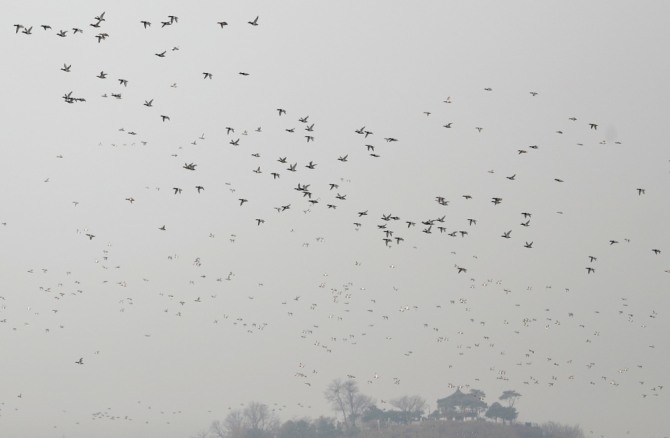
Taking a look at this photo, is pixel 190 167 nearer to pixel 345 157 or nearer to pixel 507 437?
pixel 345 157

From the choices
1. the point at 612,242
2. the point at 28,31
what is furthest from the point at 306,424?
the point at 28,31

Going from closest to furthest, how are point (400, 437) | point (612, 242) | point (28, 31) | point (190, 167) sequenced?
point (28, 31) → point (190, 167) → point (612, 242) → point (400, 437)

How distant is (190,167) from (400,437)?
12814 cm

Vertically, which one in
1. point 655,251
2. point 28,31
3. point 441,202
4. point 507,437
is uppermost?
point 28,31

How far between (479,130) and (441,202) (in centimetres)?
1131

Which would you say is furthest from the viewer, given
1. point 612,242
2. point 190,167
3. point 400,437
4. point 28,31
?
point 400,437

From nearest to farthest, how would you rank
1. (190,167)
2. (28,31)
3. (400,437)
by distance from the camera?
1. (28,31)
2. (190,167)
3. (400,437)

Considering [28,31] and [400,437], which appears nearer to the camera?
[28,31]

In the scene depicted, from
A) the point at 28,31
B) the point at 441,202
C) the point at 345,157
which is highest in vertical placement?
the point at 28,31

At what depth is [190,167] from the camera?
75.8 meters

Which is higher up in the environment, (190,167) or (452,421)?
(190,167)

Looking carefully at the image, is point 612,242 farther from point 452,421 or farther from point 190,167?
point 452,421

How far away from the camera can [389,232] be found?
7862 centimetres

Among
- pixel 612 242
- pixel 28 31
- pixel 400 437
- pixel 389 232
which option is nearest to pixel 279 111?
pixel 389 232
